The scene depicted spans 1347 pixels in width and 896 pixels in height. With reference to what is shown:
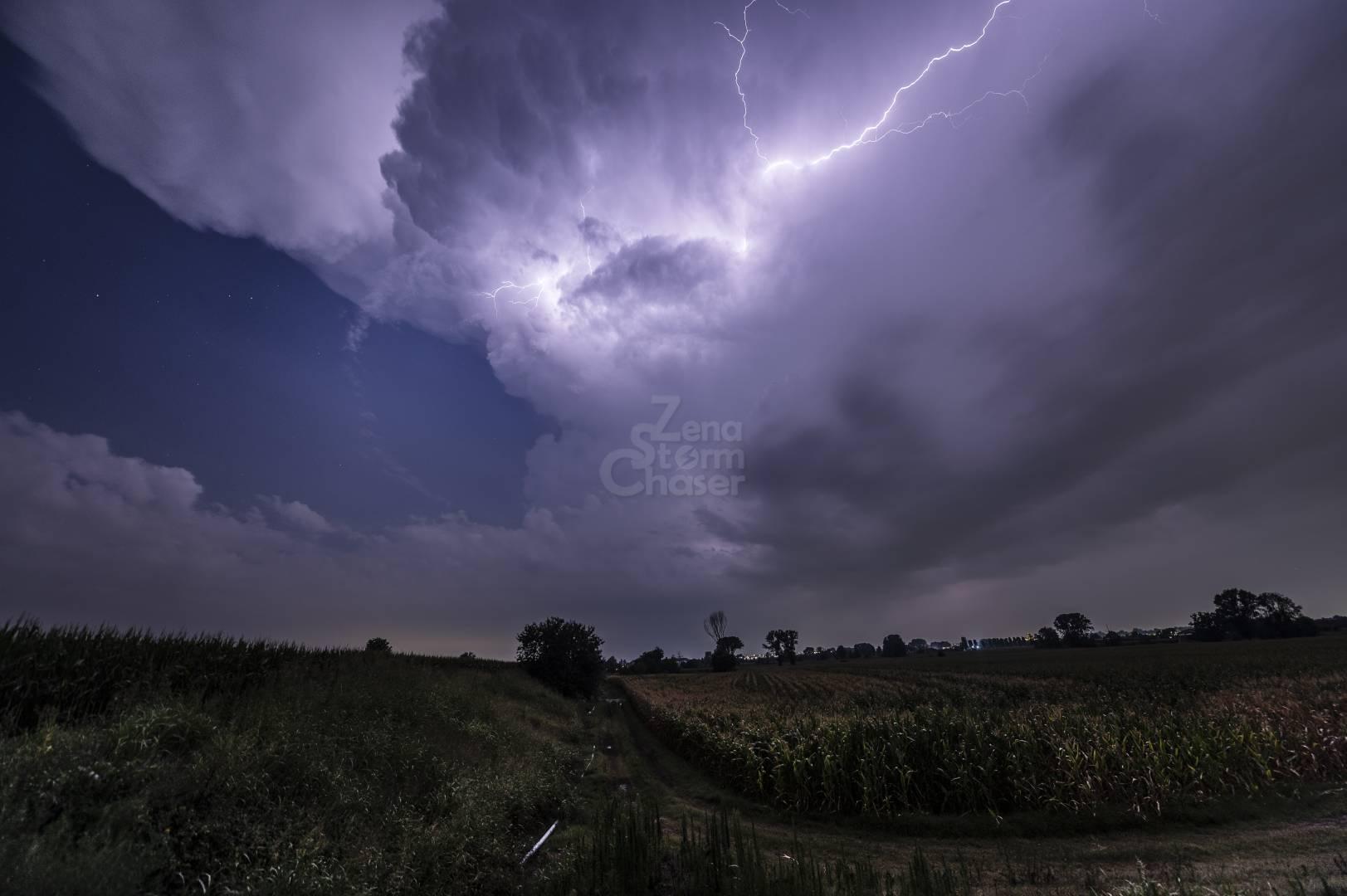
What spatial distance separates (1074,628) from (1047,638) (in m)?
11.0

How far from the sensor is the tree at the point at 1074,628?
131 meters

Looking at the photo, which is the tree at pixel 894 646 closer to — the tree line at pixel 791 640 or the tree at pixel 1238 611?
the tree line at pixel 791 640

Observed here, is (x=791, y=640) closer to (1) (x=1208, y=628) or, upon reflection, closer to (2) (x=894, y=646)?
(2) (x=894, y=646)

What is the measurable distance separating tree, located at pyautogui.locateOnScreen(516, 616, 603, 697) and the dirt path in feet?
127

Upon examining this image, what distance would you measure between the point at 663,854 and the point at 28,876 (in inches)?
332

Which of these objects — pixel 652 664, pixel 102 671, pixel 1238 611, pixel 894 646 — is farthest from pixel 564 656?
pixel 1238 611

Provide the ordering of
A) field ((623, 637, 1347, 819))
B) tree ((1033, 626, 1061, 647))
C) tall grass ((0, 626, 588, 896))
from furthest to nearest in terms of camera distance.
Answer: tree ((1033, 626, 1061, 647))
field ((623, 637, 1347, 819))
tall grass ((0, 626, 588, 896))

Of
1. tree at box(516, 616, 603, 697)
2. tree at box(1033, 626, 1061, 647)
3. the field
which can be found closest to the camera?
the field

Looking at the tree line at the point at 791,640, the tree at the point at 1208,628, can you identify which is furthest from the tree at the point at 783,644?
the tree at the point at 1208,628

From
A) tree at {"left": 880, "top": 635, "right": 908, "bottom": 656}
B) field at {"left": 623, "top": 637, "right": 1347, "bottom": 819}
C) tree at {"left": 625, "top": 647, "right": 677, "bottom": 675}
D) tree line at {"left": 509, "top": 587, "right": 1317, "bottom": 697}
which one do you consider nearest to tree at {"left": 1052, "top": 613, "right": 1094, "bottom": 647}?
tree line at {"left": 509, "top": 587, "right": 1317, "bottom": 697}

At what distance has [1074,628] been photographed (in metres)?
134

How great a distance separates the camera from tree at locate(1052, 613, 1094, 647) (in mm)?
130875

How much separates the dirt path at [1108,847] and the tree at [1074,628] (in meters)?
148

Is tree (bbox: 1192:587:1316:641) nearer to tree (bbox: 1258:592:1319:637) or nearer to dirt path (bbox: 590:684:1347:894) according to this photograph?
tree (bbox: 1258:592:1319:637)
